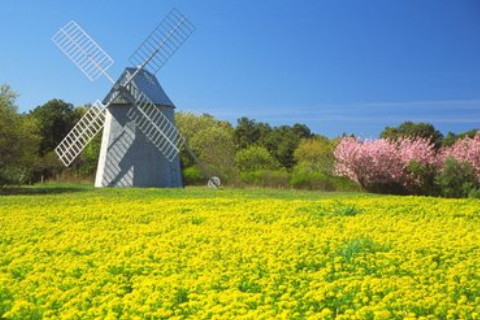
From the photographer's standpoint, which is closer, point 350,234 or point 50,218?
point 350,234

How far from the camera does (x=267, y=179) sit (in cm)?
3666

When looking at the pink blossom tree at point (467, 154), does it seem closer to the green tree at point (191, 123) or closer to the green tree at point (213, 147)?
the green tree at point (213, 147)

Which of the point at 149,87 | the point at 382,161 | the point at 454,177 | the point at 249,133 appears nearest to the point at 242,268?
the point at 149,87

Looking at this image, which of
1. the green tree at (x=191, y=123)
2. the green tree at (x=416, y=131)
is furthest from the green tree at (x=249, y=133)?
the green tree at (x=416, y=131)

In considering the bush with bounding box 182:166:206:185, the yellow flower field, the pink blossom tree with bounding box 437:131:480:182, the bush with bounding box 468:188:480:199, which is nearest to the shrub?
the pink blossom tree with bounding box 437:131:480:182

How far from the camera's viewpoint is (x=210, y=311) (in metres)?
5.96

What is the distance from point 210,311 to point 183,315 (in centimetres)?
30

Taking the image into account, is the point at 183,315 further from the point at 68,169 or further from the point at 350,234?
the point at 68,169

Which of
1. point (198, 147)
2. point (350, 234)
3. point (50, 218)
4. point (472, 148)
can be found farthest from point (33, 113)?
point (350, 234)

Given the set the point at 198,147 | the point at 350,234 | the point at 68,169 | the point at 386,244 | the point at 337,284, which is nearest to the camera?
the point at 337,284

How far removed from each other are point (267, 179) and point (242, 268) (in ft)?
93.9

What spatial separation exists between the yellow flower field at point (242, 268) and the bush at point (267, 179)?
69.5 feet

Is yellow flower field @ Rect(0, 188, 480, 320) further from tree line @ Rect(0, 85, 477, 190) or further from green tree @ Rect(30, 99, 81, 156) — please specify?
green tree @ Rect(30, 99, 81, 156)

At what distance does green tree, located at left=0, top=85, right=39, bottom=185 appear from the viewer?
29.1m
